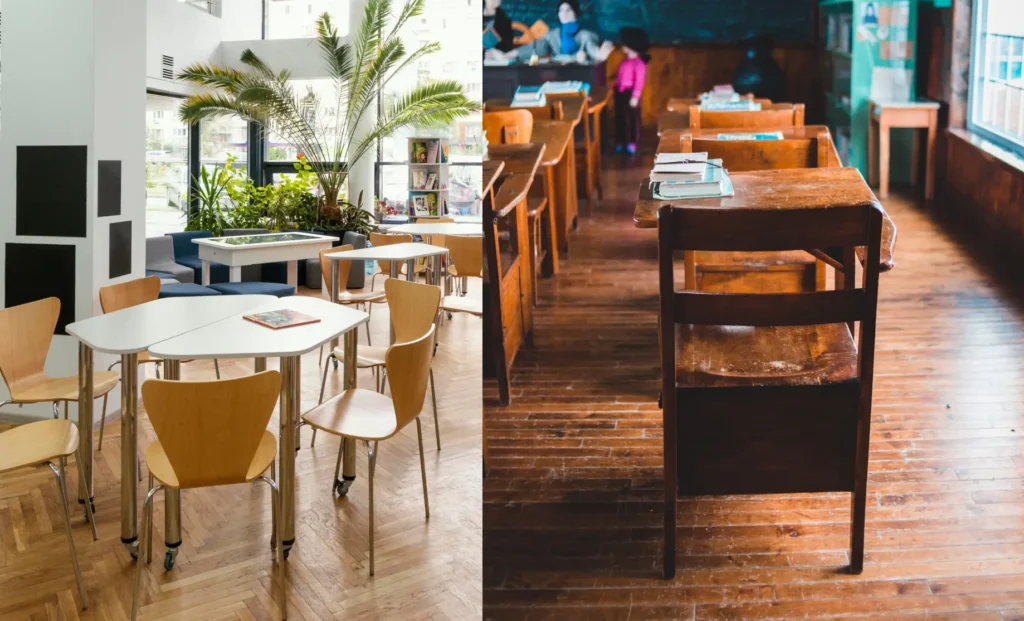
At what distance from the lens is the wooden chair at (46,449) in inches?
120

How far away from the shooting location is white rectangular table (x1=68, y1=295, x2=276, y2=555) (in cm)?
326

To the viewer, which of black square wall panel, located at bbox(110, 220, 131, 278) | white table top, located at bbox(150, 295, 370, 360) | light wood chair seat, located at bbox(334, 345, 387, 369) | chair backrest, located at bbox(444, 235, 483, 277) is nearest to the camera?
white table top, located at bbox(150, 295, 370, 360)

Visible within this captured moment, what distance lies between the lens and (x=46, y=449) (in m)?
3.15

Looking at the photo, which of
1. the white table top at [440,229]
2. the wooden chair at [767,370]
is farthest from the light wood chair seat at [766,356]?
the white table top at [440,229]

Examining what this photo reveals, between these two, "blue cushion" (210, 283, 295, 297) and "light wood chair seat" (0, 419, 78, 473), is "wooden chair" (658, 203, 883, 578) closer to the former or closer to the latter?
"light wood chair seat" (0, 419, 78, 473)

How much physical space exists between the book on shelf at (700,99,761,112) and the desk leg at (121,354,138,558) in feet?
7.97

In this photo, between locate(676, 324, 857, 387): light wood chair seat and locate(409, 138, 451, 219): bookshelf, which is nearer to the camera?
locate(676, 324, 857, 387): light wood chair seat

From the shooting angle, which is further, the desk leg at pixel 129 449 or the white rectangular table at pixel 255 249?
the white rectangular table at pixel 255 249

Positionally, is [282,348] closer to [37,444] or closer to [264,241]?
[37,444]

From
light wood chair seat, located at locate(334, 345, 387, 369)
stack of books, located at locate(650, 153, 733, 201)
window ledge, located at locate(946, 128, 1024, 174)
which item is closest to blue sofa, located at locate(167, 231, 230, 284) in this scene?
light wood chair seat, located at locate(334, 345, 387, 369)

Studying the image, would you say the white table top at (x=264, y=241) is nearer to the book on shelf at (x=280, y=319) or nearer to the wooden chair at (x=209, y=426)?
the book on shelf at (x=280, y=319)

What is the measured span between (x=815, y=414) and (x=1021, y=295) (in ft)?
1.18

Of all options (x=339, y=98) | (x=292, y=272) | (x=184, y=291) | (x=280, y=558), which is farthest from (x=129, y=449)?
(x=339, y=98)

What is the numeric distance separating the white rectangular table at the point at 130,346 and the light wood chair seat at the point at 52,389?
249mm
